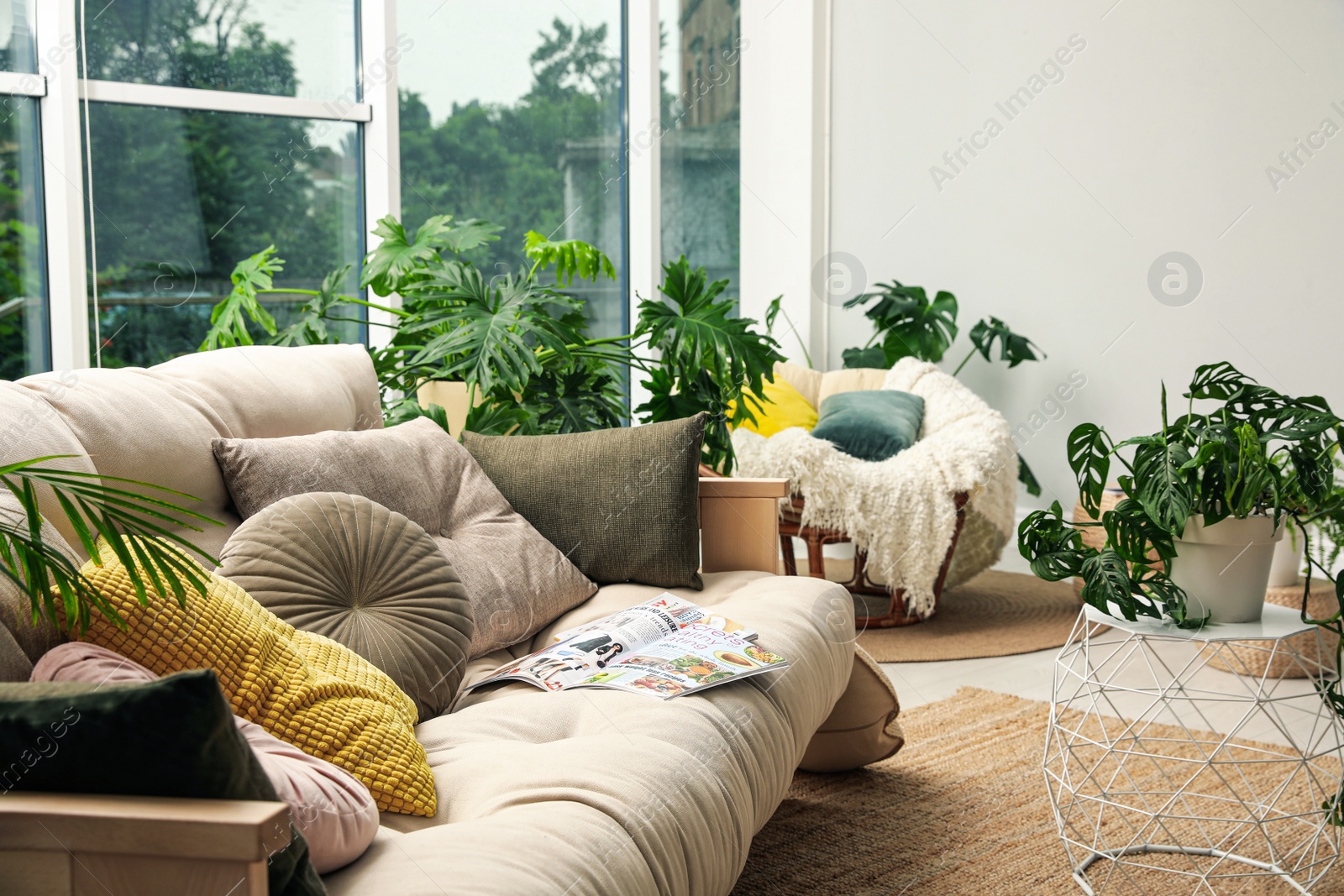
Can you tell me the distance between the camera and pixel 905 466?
330 cm

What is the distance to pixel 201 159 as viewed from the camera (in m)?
3.14

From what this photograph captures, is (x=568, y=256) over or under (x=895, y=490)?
over

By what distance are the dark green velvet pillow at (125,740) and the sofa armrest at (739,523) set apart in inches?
59.1

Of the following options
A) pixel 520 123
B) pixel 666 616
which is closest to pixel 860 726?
pixel 666 616

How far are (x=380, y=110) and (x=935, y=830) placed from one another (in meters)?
2.71

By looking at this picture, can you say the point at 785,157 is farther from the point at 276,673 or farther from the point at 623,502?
the point at 276,673

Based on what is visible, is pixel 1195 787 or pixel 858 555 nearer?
pixel 1195 787

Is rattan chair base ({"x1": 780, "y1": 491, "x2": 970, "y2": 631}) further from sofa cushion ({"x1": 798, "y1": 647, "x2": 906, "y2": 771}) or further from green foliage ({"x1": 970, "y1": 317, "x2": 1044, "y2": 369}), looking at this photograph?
sofa cushion ({"x1": 798, "y1": 647, "x2": 906, "y2": 771})

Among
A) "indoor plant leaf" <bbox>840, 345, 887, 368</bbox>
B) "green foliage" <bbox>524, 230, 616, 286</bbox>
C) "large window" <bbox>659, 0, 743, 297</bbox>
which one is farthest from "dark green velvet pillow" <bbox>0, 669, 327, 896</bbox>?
"large window" <bbox>659, 0, 743, 297</bbox>

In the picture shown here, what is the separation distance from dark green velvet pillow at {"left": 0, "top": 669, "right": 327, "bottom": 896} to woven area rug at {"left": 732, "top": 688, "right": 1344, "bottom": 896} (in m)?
1.21

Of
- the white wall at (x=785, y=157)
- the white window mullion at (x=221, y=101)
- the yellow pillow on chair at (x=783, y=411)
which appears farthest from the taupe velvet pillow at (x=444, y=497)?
the white wall at (x=785, y=157)

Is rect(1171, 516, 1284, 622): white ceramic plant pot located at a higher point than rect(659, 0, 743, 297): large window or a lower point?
lower

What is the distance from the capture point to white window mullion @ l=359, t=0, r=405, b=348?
348cm

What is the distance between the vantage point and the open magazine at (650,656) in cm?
158
